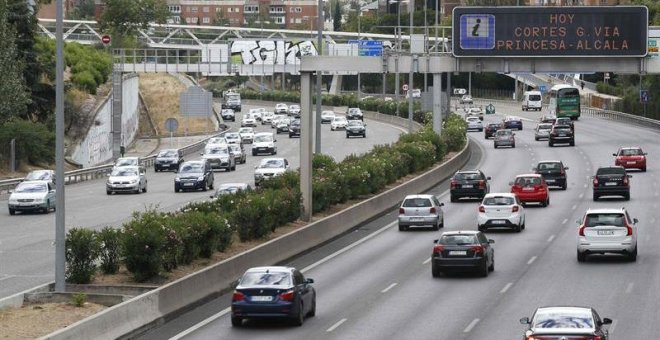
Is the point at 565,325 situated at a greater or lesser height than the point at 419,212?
greater

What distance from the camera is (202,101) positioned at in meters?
127

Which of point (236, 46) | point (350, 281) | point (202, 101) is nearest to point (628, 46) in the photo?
point (350, 281)

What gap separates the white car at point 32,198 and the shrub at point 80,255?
28561 mm

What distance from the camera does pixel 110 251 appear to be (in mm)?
32125

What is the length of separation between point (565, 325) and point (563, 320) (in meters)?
0.18

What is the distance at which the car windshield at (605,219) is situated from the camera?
38812 millimetres

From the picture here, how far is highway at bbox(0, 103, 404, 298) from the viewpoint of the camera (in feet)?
125

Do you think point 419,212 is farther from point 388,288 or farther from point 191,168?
point 191,168

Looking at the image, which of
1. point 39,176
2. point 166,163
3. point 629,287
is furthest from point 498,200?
point 166,163

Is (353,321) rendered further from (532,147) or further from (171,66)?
(171,66)

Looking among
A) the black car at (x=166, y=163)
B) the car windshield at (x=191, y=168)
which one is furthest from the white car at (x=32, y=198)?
the black car at (x=166, y=163)

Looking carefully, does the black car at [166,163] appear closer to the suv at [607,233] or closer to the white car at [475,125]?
the white car at [475,125]

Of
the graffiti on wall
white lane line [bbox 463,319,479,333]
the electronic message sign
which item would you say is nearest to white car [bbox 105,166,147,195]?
the electronic message sign

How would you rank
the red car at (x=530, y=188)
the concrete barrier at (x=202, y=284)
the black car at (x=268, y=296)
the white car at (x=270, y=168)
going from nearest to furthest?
1. the concrete barrier at (x=202, y=284)
2. the black car at (x=268, y=296)
3. the red car at (x=530, y=188)
4. the white car at (x=270, y=168)
